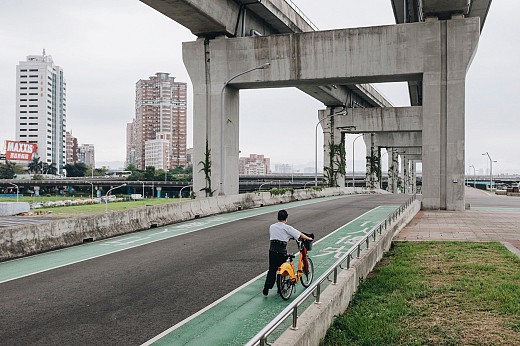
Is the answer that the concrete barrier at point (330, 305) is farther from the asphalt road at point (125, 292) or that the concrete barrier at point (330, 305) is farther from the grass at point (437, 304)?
the asphalt road at point (125, 292)

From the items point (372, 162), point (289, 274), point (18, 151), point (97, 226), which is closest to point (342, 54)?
point (97, 226)

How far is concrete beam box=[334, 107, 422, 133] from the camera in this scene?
192ft

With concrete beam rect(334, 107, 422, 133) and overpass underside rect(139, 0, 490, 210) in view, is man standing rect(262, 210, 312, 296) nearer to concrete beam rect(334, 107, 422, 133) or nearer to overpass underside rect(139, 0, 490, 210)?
overpass underside rect(139, 0, 490, 210)

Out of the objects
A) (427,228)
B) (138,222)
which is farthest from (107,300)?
(427,228)

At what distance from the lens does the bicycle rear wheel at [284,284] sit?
9.28 metres

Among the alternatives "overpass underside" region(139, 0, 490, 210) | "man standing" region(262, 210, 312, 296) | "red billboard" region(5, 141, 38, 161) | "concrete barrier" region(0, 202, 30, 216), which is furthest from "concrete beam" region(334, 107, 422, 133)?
"red billboard" region(5, 141, 38, 161)

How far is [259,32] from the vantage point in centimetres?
3450

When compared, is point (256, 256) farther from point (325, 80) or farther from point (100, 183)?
point (100, 183)

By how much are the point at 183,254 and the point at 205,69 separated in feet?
68.4

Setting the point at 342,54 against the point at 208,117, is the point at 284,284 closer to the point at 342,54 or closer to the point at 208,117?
the point at 342,54

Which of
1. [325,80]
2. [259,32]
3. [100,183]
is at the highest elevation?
[259,32]

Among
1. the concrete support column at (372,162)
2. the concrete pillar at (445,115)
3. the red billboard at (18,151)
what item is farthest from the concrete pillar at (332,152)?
the red billboard at (18,151)

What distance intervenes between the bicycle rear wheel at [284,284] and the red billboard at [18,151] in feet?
362

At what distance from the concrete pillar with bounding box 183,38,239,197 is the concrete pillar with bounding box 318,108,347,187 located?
24.5 meters
